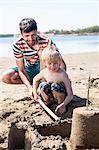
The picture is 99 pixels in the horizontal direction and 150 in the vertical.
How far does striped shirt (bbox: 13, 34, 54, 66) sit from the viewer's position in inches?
236

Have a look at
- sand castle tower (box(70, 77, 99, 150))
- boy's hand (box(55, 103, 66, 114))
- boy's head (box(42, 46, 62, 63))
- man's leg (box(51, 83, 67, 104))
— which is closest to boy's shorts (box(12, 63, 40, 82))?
boy's head (box(42, 46, 62, 63))

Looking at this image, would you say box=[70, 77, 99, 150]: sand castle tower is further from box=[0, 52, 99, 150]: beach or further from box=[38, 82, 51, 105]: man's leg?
box=[38, 82, 51, 105]: man's leg

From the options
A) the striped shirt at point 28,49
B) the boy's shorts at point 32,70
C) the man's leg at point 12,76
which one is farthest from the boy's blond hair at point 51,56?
the man's leg at point 12,76

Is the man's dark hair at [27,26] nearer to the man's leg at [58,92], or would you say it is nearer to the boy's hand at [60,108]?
the man's leg at [58,92]

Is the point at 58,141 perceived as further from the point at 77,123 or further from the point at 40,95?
the point at 40,95

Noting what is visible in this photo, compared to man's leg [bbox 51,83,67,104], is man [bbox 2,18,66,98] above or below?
above

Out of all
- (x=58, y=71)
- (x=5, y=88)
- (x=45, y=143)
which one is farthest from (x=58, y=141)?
(x=5, y=88)

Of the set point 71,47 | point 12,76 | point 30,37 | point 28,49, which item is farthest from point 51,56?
point 71,47

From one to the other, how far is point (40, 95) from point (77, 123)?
1641 mm

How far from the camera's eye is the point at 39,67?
242 inches

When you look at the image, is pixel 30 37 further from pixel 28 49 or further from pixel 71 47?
pixel 71 47

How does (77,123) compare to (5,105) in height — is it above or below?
above

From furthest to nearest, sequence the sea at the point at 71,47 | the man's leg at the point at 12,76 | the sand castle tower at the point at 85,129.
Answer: the sea at the point at 71,47, the man's leg at the point at 12,76, the sand castle tower at the point at 85,129

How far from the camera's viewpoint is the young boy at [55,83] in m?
5.18
